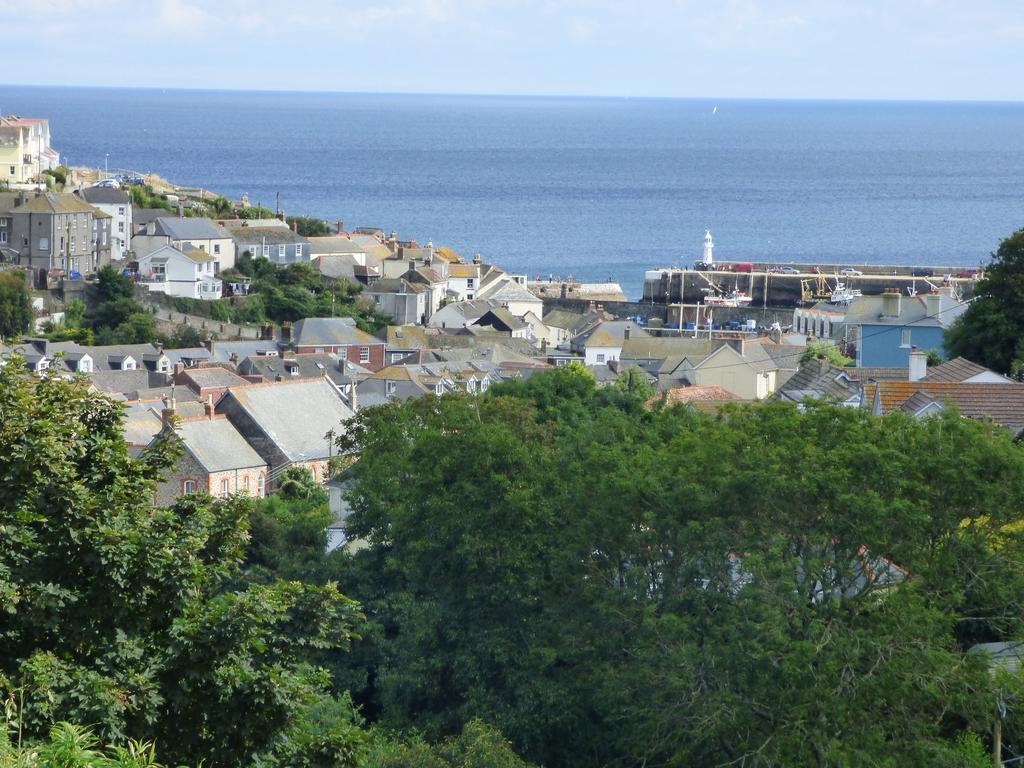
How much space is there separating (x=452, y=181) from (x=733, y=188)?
109ft

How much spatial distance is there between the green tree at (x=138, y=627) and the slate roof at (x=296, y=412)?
31.1 meters

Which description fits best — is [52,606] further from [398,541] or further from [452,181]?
[452,181]

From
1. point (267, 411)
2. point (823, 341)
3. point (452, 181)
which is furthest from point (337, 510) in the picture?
point (452, 181)

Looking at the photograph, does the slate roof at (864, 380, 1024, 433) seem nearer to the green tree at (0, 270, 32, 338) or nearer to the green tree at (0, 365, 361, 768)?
the green tree at (0, 365, 361, 768)

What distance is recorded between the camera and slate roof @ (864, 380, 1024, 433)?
25.8 metres

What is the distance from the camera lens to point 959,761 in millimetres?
15844

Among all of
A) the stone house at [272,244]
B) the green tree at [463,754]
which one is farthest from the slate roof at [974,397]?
the stone house at [272,244]

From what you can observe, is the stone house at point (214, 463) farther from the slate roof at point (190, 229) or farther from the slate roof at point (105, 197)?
the slate roof at point (105, 197)

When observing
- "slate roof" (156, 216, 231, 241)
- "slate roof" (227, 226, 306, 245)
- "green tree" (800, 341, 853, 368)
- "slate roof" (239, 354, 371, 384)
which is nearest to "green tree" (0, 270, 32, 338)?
"slate roof" (239, 354, 371, 384)

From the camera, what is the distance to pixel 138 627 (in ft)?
36.4

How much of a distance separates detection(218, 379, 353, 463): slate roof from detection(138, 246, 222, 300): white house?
2579 cm

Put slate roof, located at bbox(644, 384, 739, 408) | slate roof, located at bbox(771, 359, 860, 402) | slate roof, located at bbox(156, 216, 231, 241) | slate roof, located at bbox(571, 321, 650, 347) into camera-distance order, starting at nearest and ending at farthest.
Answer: slate roof, located at bbox(771, 359, 860, 402), slate roof, located at bbox(644, 384, 739, 408), slate roof, located at bbox(571, 321, 650, 347), slate roof, located at bbox(156, 216, 231, 241)

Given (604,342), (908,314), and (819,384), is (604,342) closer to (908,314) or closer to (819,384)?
(908,314)

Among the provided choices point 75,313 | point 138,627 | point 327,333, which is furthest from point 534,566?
point 75,313
